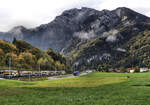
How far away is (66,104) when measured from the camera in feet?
85.7

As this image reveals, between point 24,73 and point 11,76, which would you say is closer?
point 11,76

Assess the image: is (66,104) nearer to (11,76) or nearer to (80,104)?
(80,104)

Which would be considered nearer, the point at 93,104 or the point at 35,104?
the point at 93,104

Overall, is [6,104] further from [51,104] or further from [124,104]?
[124,104]

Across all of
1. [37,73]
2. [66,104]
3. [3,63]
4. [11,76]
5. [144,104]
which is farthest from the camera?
[3,63]

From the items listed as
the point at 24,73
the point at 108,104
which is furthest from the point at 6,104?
the point at 24,73

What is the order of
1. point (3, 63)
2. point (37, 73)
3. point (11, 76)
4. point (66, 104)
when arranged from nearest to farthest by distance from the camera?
point (66, 104) < point (11, 76) < point (37, 73) < point (3, 63)

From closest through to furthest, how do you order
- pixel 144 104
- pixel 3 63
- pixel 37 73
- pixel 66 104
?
pixel 144 104, pixel 66 104, pixel 37 73, pixel 3 63

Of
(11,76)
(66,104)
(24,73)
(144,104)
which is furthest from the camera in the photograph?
(24,73)

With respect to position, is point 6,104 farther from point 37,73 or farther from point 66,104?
point 37,73

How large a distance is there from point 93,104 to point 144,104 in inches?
257

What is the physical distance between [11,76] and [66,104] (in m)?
107

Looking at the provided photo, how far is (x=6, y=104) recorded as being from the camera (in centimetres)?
2717

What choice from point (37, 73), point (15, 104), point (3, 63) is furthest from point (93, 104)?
point (3, 63)
